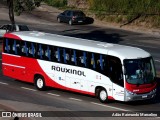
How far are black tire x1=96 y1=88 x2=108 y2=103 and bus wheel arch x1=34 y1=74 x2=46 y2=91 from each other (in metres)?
3.66

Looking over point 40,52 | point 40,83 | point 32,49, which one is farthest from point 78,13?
point 40,83

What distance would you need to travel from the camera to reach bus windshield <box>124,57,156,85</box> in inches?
917

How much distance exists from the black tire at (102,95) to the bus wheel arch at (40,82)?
366 centimetres

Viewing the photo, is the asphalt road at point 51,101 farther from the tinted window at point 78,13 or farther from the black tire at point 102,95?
the tinted window at point 78,13

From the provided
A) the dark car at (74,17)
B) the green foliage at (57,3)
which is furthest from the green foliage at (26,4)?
the green foliage at (57,3)

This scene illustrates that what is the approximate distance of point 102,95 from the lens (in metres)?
24.0

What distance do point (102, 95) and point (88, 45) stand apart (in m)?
2.55

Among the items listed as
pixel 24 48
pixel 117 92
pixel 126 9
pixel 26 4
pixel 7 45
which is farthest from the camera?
pixel 126 9

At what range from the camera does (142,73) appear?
23438 mm

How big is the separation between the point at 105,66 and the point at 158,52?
55.5ft

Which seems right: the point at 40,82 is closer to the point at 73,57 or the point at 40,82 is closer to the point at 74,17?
the point at 73,57

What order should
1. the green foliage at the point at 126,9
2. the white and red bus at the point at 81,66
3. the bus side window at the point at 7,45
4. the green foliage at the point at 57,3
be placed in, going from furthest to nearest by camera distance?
1. the green foliage at the point at 57,3
2. the green foliage at the point at 126,9
3. the bus side window at the point at 7,45
4. the white and red bus at the point at 81,66

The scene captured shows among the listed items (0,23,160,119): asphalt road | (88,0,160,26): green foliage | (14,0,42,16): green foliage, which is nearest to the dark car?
(88,0,160,26): green foliage

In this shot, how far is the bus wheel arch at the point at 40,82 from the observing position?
2683 cm
